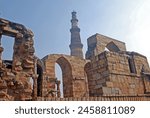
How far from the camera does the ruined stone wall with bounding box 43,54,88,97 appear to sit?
15.7 metres

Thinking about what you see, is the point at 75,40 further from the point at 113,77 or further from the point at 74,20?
the point at 113,77

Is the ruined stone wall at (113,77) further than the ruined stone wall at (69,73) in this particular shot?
No

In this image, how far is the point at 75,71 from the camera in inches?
669

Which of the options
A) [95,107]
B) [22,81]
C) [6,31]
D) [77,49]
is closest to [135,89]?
[95,107]

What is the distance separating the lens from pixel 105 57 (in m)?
7.46

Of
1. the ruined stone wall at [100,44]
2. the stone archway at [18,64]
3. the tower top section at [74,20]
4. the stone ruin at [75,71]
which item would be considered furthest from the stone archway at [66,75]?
the tower top section at [74,20]

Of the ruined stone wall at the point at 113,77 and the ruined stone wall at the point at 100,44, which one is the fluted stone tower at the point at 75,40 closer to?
the ruined stone wall at the point at 100,44

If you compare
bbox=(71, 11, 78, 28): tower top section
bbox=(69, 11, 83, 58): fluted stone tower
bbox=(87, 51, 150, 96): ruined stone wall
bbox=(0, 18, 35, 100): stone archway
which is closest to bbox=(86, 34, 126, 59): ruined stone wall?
bbox=(0, 18, 35, 100): stone archway

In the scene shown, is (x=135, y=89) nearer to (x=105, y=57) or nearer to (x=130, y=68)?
(x=130, y=68)

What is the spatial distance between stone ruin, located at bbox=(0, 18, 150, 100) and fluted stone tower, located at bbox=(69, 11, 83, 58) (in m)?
20.5

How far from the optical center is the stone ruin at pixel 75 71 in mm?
7328

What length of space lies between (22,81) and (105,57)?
16.8 ft

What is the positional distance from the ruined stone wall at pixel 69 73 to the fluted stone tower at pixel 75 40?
67.9 feet

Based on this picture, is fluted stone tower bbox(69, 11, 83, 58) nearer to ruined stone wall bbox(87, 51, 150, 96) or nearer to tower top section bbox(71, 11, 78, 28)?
tower top section bbox(71, 11, 78, 28)
